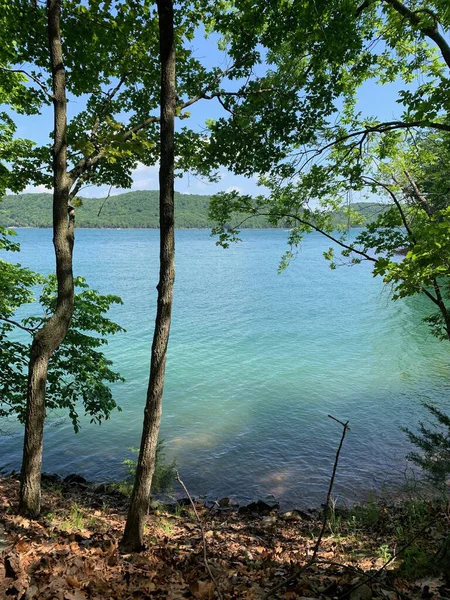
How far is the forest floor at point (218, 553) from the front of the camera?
12.6 ft

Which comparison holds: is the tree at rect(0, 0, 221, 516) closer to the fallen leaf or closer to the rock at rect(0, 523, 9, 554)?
the rock at rect(0, 523, 9, 554)

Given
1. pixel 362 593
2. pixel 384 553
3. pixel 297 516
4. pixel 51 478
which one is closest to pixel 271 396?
pixel 297 516

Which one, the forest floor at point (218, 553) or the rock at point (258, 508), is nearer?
the forest floor at point (218, 553)

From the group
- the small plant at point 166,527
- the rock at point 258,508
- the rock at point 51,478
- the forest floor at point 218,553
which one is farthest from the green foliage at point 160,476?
the small plant at point 166,527

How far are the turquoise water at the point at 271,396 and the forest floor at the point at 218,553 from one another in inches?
89.0

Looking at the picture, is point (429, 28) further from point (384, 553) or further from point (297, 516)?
Result: point (297, 516)

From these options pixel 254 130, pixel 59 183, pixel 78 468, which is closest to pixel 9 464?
pixel 78 468

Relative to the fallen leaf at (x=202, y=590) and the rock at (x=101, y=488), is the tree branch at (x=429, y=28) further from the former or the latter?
the rock at (x=101, y=488)

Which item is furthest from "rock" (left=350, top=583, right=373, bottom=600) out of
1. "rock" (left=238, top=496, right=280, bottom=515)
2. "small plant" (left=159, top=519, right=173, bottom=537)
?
"rock" (left=238, top=496, right=280, bottom=515)

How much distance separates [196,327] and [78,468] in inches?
668

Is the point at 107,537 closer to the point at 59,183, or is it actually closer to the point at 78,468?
the point at 59,183

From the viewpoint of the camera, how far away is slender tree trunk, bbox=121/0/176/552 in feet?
18.9

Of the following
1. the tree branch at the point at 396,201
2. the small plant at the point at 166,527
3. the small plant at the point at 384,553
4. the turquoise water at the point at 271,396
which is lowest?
the turquoise water at the point at 271,396

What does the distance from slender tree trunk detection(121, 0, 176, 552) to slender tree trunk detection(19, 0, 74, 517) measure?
5.47ft
